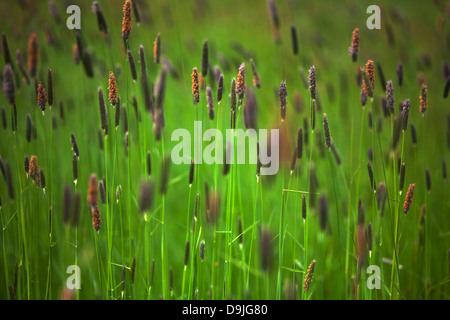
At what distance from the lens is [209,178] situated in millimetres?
1219

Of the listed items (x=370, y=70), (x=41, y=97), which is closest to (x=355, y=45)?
(x=370, y=70)

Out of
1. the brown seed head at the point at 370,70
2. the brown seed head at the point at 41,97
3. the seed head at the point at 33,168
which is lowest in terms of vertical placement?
the seed head at the point at 33,168

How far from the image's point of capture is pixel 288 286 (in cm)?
91

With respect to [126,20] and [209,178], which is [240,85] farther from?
[209,178]

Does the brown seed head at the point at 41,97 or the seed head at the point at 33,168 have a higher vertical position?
the brown seed head at the point at 41,97

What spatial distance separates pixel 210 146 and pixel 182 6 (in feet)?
3.35

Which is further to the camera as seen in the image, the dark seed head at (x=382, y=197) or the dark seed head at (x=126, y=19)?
the dark seed head at (x=382, y=197)

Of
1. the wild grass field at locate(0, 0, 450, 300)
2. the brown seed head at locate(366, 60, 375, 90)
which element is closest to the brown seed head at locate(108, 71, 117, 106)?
the wild grass field at locate(0, 0, 450, 300)

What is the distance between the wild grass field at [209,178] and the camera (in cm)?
88

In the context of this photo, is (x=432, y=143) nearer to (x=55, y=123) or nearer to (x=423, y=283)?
(x=423, y=283)

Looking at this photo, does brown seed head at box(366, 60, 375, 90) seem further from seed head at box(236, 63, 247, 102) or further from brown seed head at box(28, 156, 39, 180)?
brown seed head at box(28, 156, 39, 180)

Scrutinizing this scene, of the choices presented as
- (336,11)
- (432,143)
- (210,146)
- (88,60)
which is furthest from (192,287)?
(336,11)

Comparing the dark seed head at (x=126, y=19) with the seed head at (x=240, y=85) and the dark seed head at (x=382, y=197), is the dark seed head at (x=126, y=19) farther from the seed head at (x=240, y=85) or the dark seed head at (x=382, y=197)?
the dark seed head at (x=382, y=197)

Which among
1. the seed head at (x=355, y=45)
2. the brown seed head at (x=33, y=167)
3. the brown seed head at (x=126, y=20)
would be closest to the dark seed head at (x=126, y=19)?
the brown seed head at (x=126, y=20)
